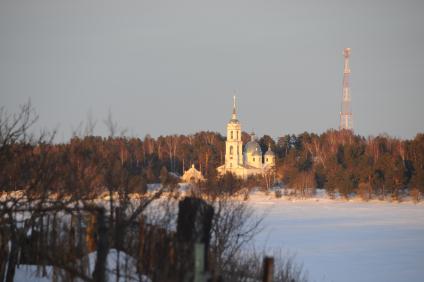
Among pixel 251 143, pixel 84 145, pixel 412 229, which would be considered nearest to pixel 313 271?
pixel 84 145

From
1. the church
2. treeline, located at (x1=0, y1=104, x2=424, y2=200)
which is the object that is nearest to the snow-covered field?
treeline, located at (x1=0, y1=104, x2=424, y2=200)

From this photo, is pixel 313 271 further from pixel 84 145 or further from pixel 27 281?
pixel 27 281

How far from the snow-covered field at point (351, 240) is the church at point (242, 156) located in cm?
3586

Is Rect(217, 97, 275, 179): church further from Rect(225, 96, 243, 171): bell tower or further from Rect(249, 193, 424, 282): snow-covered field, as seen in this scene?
Rect(249, 193, 424, 282): snow-covered field

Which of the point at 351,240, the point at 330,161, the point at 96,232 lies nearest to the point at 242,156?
the point at 330,161

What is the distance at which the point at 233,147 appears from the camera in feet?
347

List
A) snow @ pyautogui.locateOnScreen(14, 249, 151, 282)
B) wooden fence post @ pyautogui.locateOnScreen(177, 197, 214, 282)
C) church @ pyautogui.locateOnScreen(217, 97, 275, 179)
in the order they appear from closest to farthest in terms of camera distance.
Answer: wooden fence post @ pyautogui.locateOnScreen(177, 197, 214, 282) < snow @ pyautogui.locateOnScreen(14, 249, 151, 282) < church @ pyautogui.locateOnScreen(217, 97, 275, 179)

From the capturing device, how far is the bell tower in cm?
Answer: 10400

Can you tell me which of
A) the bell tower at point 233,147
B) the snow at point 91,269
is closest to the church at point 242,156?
the bell tower at point 233,147

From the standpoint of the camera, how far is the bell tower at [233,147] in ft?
341

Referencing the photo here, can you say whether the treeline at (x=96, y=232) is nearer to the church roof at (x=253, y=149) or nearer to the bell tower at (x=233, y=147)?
the bell tower at (x=233, y=147)

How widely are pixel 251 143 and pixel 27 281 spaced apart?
318 ft

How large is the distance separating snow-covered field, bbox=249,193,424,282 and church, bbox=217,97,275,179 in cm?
3586

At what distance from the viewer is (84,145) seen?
685 inches
